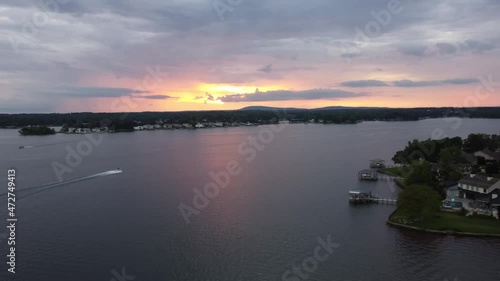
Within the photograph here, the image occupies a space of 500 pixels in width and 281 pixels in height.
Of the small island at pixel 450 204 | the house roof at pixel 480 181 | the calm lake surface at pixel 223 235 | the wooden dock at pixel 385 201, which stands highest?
the house roof at pixel 480 181

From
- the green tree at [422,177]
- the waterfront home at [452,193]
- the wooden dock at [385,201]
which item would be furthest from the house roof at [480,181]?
the wooden dock at [385,201]

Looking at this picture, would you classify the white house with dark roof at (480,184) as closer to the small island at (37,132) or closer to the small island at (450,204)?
the small island at (450,204)

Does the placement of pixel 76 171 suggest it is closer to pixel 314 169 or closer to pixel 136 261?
pixel 314 169

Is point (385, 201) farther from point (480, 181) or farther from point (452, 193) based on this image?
point (480, 181)

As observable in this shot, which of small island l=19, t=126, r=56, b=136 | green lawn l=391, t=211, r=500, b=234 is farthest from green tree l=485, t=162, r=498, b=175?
small island l=19, t=126, r=56, b=136

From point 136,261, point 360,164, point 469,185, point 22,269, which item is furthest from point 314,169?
point 22,269

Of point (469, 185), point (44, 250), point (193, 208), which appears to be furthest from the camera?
point (193, 208)

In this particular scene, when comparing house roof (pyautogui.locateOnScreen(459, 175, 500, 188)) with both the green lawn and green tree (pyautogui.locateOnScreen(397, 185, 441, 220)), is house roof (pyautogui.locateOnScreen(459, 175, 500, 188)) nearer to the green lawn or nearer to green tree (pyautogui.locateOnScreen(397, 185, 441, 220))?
the green lawn
